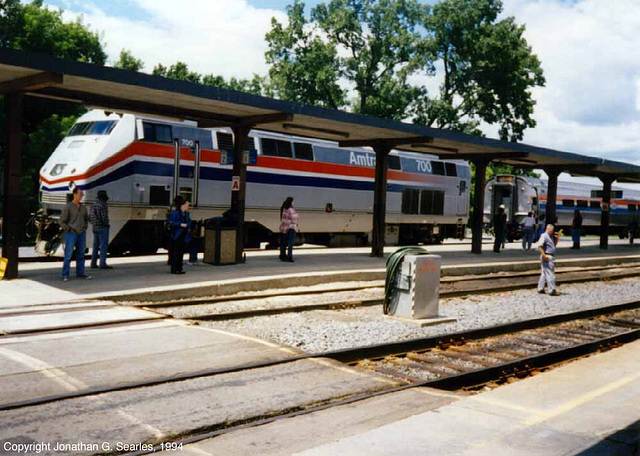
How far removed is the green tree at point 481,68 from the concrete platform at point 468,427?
4552cm

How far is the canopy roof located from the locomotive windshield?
2463 millimetres

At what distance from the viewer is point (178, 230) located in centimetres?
1477

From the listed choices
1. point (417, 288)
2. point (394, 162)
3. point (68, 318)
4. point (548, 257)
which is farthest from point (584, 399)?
point (394, 162)

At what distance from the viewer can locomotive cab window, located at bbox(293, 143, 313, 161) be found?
2231cm

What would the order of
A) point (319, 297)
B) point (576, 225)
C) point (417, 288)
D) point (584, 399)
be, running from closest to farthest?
1. point (584, 399)
2. point (417, 288)
3. point (319, 297)
4. point (576, 225)

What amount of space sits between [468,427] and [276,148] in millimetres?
16612

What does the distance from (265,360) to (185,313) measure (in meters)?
3.83

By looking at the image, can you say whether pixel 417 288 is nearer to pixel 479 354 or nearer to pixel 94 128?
pixel 479 354

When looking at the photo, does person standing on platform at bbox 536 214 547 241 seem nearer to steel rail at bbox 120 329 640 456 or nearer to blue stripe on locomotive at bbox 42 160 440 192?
blue stripe on locomotive at bbox 42 160 440 192

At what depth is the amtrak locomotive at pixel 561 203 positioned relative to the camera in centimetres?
3834

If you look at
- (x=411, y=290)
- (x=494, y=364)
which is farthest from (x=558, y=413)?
(x=411, y=290)

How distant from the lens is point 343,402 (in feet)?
22.4

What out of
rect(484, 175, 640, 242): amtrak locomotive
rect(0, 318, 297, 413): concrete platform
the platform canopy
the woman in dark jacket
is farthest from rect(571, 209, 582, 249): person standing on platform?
rect(0, 318, 297, 413): concrete platform

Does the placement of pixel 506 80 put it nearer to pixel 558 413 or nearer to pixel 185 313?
pixel 185 313
